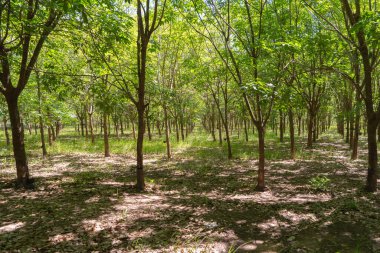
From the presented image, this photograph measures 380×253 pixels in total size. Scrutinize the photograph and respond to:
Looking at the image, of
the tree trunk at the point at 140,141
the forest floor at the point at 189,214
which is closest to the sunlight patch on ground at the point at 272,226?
the forest floor at the point at 189,214

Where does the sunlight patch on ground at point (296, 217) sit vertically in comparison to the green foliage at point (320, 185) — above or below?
below

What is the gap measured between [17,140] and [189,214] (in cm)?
675

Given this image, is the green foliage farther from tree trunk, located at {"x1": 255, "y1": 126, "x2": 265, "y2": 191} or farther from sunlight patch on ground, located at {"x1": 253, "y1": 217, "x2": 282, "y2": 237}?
sunlight patch on ground, located at {"x1": 253, "y1": 217, "x2": 282, "y2": 237}

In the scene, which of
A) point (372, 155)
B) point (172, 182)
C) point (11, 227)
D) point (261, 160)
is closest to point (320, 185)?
point (372, 155)

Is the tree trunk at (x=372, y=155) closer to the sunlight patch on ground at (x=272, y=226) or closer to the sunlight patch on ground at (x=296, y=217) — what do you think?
the sunlight patch on ground at (x=296, y=217)

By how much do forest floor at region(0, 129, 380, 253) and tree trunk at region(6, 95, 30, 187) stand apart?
1.81 feet

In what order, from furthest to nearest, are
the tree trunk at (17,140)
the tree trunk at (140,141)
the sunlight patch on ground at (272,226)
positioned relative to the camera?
the tree trunk at (140,141) → the tree trunk at (17,140) → the sunlight patch on ground at (272,226)

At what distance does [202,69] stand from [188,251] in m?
12.4

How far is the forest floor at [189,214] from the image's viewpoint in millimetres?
5102

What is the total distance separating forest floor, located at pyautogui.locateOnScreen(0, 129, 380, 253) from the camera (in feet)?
16.7

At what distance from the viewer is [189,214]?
681cm

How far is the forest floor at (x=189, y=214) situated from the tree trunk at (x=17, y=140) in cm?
55

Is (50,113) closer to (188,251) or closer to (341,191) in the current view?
(188,251)

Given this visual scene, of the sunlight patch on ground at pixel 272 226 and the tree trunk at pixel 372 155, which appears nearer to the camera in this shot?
the sunlight patch on ground at pixel 272 226
